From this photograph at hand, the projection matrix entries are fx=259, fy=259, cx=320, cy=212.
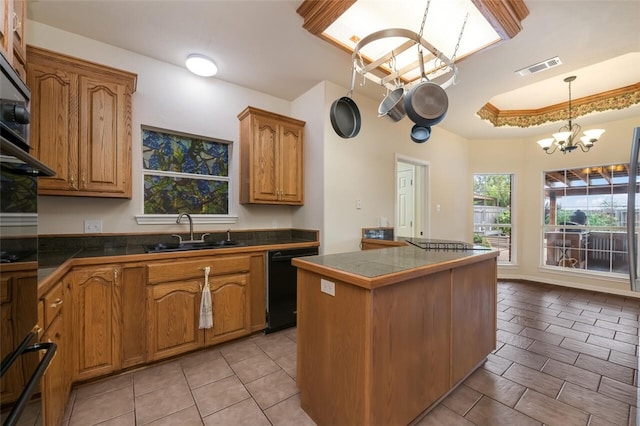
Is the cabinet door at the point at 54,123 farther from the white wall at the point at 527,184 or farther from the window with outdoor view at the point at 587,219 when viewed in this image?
the window with outdoor view at the point at 587,219

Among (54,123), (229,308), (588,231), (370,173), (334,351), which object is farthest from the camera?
(588,231)

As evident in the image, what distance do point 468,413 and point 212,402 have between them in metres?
1.64

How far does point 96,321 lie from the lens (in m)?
1.86

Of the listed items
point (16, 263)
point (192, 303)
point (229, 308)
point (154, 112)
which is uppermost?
point (154, 112)

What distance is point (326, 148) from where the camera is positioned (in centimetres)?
302

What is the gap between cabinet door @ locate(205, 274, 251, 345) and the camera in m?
2.35

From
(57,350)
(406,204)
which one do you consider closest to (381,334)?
(57,350)

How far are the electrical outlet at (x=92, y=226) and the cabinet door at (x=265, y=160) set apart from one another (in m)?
1.41

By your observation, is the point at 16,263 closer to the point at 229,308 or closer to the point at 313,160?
the point at 229,308

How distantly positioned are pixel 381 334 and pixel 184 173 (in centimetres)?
263

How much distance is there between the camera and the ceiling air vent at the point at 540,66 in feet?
8.44

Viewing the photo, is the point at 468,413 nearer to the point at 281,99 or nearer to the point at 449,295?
the point at 449,295

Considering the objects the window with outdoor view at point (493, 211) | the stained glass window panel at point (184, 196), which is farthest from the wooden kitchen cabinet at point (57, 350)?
the window with outdoor view at point (493, 211)

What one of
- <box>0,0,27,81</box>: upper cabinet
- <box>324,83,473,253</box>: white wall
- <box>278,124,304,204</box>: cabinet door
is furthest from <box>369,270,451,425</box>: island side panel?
<box>0,0,27,81</box>: upper cabinet
